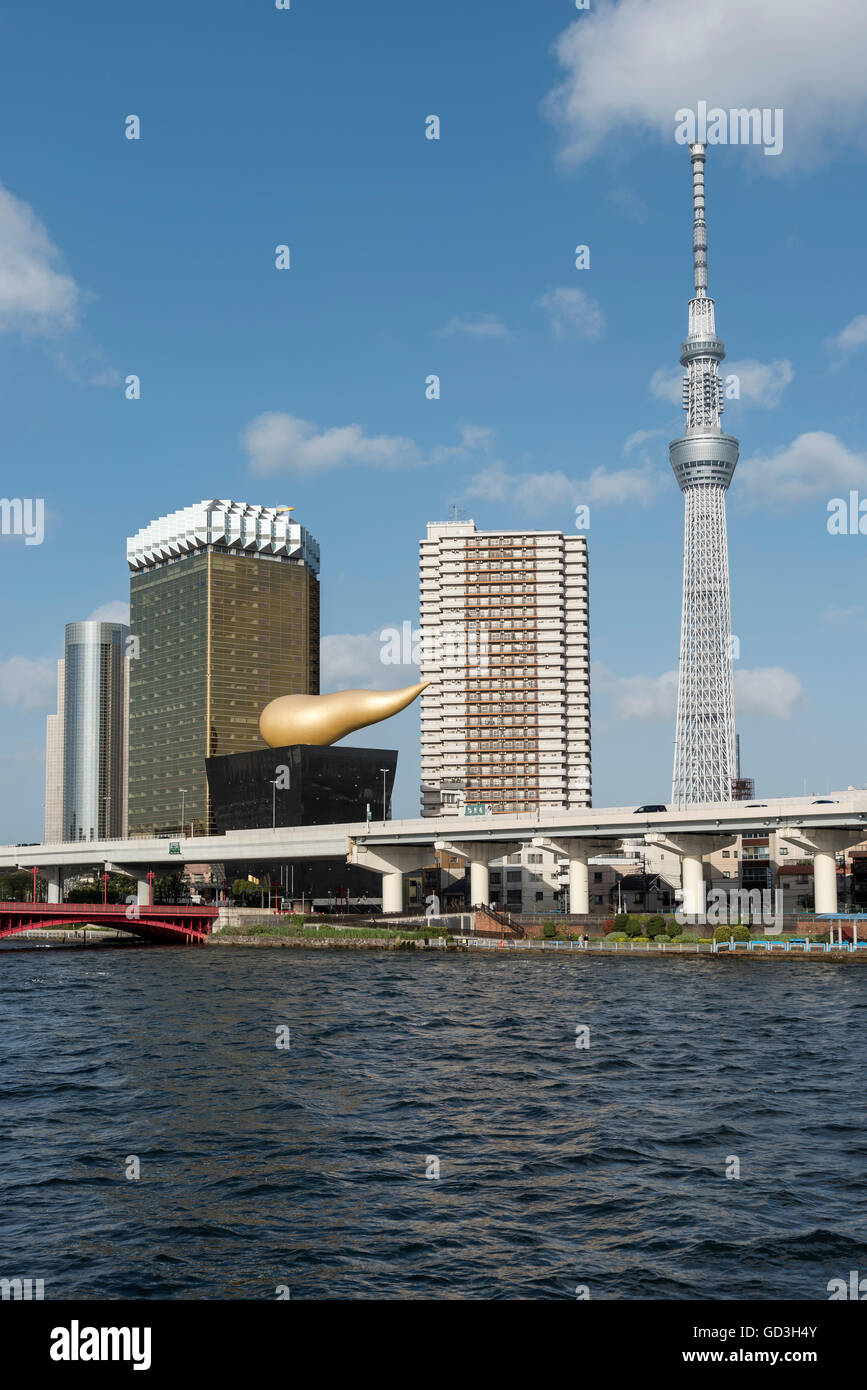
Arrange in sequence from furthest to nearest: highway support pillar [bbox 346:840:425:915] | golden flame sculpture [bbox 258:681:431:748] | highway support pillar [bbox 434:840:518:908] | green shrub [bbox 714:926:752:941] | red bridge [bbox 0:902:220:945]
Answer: golden flame sculpture [bbox 258:681:431:748] < highway support pillar [bbox 346:840:425:915] < highway support pillar [bbox 434:840:518:908] < red bridge [bbox 0:902:220:945] < green shrub [bbox 714:926:752:941]

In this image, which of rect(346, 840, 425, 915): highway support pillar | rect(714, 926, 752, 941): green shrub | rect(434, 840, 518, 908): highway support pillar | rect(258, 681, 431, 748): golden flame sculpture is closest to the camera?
rect(714, 926, 752, 941): green shrub

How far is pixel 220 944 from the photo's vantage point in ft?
396

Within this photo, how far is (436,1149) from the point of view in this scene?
28.8 m

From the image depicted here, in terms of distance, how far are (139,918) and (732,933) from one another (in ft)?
201

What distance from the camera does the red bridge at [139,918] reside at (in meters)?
124

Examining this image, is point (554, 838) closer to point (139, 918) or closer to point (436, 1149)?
point (139, 918)

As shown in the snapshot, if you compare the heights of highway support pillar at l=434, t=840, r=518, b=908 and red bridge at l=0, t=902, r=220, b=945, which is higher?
highway support pillar at l=434, t=840, r=518, b=908

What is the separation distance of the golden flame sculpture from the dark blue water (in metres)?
96.1

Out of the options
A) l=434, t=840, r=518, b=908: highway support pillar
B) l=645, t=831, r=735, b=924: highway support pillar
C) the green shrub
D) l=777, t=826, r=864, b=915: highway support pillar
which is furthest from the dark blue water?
l=434, t=840, r=518, b=908: highway support pillar

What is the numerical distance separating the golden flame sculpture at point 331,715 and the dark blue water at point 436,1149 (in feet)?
315

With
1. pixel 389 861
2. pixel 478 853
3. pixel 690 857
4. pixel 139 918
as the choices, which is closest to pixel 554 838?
pixel 478 853

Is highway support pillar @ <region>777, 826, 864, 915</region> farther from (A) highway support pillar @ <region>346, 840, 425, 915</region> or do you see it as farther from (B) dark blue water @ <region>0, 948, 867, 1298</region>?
(A) highway support pillar @ <region>346, 840, 425, 915</region>

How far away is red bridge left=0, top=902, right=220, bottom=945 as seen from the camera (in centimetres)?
12400

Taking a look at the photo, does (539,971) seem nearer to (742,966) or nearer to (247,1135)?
(742,966)
